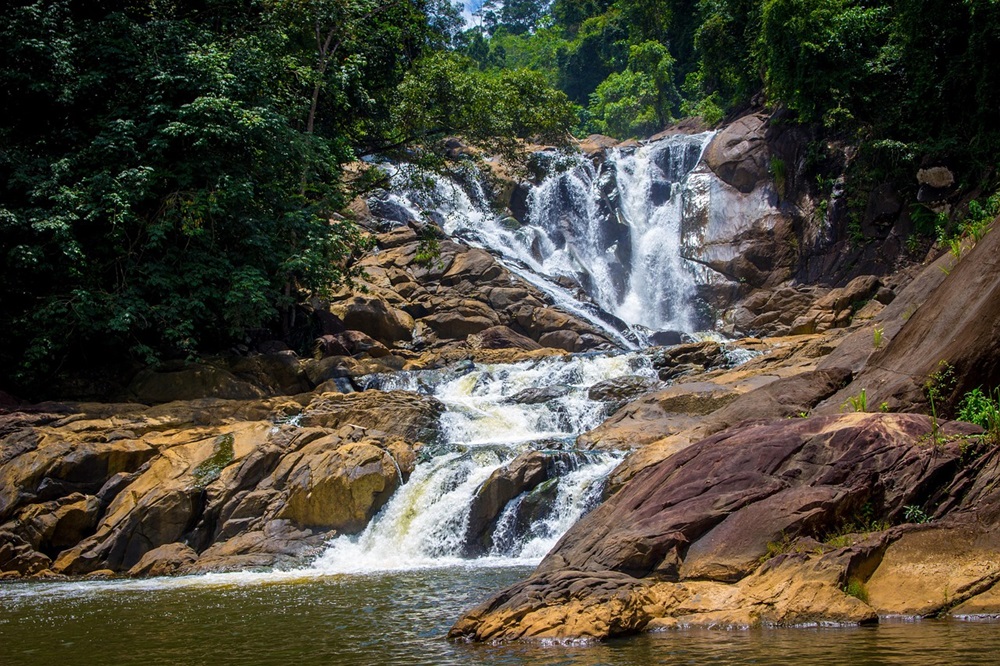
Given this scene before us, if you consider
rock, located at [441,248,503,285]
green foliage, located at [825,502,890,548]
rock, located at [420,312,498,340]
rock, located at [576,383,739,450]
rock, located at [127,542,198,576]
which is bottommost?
rock, located at [127,542,198,576]

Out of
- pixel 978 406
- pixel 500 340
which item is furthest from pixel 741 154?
pixel 978 406

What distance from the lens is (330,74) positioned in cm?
2273

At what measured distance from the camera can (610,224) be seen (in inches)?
1315

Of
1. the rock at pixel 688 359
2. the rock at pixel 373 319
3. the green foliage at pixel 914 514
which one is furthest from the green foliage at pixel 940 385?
the rock at pixel 373 319

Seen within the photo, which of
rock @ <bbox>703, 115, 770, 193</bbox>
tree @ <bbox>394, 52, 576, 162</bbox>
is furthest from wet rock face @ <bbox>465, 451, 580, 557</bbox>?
rock @ <bbox>703, 115, 770, 193</bbox>

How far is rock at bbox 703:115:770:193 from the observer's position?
31625 millimetres

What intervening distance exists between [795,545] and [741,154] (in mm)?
27068

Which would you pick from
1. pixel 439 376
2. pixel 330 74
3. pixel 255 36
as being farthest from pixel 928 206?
pixel 255 36

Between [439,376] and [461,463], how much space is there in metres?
6.32

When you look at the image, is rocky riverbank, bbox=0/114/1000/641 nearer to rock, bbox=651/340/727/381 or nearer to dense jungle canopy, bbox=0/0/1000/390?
rock, bbox=651/340/727/381

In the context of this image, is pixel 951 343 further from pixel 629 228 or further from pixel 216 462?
pixel 629 228

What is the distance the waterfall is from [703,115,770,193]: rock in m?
16.6

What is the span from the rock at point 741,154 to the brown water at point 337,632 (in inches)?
934

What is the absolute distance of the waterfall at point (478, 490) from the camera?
43.1 feet
